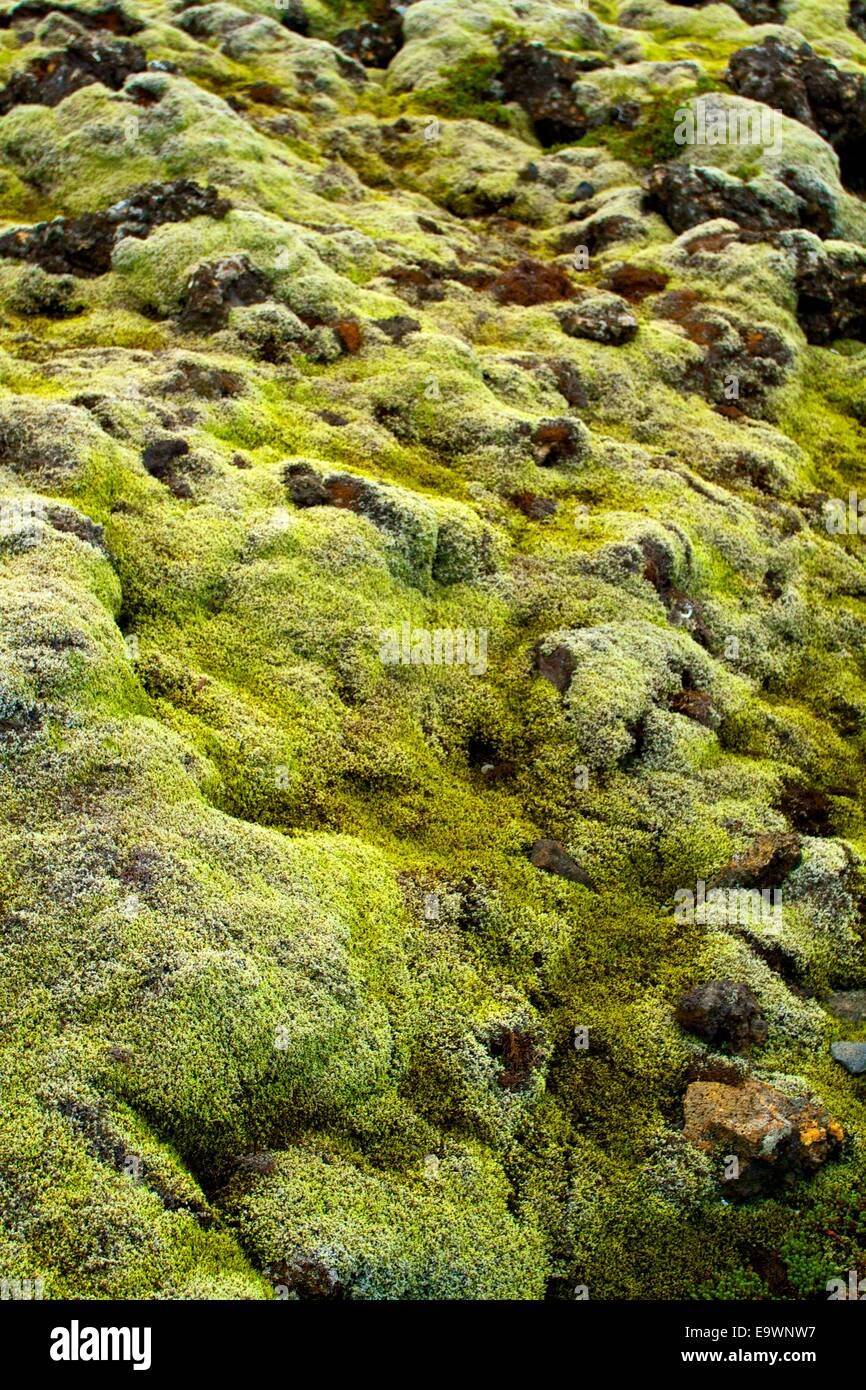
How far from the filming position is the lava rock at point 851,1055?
12344mm

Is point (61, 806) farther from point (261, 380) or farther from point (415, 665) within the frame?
point (261, 380)

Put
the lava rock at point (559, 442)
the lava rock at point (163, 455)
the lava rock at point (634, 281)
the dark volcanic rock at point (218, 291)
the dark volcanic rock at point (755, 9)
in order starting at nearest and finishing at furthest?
the lava rock at point (163, 455) → the lava rock at point (559, 442) → the dark volcanic rock at point (218, 291) → the lava rock at point (634, 281) → the dark volcanic rock at point (755, 9)

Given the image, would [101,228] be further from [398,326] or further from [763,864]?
[763,864]

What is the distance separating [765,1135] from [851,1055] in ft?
6.69

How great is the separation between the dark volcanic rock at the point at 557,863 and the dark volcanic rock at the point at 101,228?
17739 mm

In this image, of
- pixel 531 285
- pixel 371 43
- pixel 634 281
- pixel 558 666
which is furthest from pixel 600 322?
pixel 371 43

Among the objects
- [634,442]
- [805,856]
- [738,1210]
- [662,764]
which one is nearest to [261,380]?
[634,442]

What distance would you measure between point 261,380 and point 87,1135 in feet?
50.0

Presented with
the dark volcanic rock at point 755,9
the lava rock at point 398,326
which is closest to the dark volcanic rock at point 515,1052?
the lava rock at point 398,326

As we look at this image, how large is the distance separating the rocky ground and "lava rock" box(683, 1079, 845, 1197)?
1.7 inches

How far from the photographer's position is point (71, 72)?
2923cm

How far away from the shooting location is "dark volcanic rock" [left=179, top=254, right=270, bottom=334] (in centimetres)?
2202

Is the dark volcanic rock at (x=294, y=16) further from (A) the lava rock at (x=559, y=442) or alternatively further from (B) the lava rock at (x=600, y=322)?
(A) the lava rock at (x=559, y=442)
